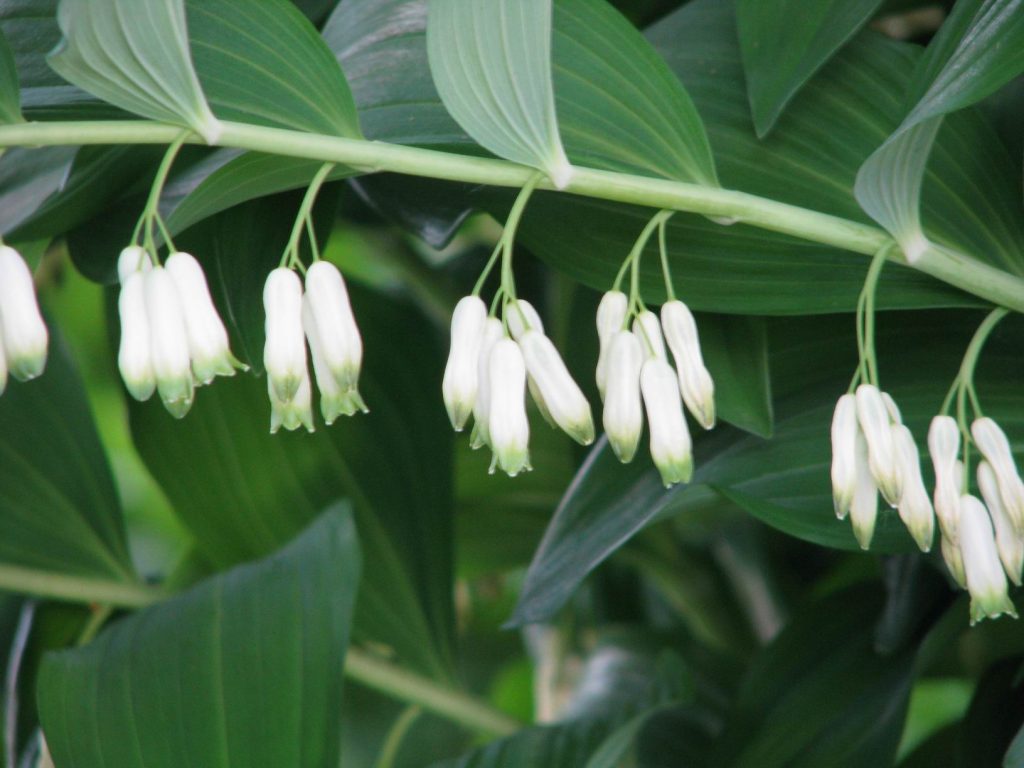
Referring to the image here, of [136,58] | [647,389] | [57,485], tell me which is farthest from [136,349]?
[57,485]

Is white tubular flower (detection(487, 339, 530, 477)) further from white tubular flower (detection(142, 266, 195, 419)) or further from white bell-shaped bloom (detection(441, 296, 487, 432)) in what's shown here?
white tubular flower (detection(142, 266, 195, 419))

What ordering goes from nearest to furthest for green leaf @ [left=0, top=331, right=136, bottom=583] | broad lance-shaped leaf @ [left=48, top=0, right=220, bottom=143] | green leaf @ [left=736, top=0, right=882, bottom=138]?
broad lance-shaped leaf @ [left=48, top=0, right=220, bottom=143] → green leaf @ [left=736, top=0, right=882, bottom=138] → green leaf @ [left=0, top=331, right=136, bottom=583]

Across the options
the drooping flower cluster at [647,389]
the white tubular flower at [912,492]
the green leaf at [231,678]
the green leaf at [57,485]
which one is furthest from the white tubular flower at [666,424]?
the green leaf at [57,485]

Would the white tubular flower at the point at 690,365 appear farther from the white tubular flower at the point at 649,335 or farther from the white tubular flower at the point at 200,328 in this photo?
the white tubular flower at the point at 200,328

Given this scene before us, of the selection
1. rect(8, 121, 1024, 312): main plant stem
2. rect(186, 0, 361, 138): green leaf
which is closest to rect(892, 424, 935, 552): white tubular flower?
rect(8, 121, 1024, 312): main plant stem

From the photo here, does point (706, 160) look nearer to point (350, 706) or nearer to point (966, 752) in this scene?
point (966, 752)

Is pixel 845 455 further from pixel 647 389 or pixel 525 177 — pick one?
pixel 525 177

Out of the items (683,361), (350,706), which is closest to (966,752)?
(683,361)
